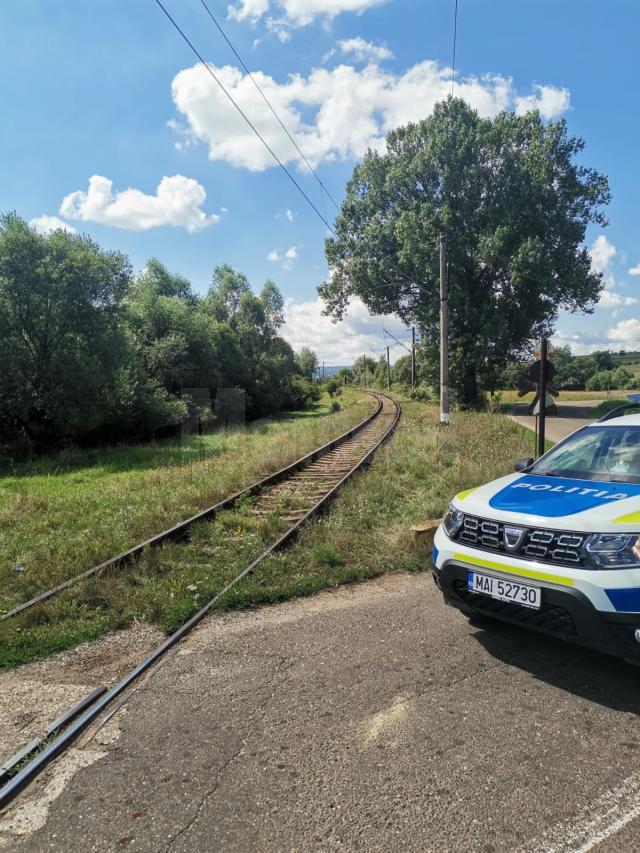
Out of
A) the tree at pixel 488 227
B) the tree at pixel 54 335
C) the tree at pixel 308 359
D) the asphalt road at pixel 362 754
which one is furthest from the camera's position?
the tree at pixel 308 359

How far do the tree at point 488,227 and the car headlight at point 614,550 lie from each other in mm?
25181

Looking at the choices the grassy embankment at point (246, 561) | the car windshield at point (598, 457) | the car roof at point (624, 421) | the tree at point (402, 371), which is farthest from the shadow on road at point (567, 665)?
the tree at point (402, 371)

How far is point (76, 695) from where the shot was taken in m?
3.45

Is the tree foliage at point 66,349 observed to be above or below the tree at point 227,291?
below

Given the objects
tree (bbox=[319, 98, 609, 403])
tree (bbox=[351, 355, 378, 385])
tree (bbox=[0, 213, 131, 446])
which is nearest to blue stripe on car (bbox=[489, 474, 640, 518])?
tree (bbox=[0, 213, 131, 446])

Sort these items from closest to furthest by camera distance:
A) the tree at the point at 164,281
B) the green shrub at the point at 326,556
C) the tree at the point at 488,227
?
the green shrub at the point at 326,556 → the tree at the point at 488,227 → the tree at the point at 164,281

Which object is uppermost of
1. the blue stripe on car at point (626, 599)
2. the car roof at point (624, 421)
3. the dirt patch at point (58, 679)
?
the car roof at point (624, 421)

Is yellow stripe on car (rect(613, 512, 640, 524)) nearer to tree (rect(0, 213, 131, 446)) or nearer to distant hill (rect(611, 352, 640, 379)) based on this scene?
tree (rect(0, 213, 131, 446))

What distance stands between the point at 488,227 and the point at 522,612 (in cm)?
2784

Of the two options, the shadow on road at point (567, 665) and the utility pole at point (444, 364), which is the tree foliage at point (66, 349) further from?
the shadow on road at point (567, 665)

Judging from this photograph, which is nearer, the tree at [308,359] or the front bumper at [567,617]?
the front bumper at [567,617]

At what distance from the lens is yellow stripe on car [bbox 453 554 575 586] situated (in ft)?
9.96

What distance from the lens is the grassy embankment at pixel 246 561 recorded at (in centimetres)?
454

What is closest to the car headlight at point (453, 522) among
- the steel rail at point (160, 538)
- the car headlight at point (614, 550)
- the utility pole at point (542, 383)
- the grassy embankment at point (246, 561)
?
the car headlight at point (614, 550)
